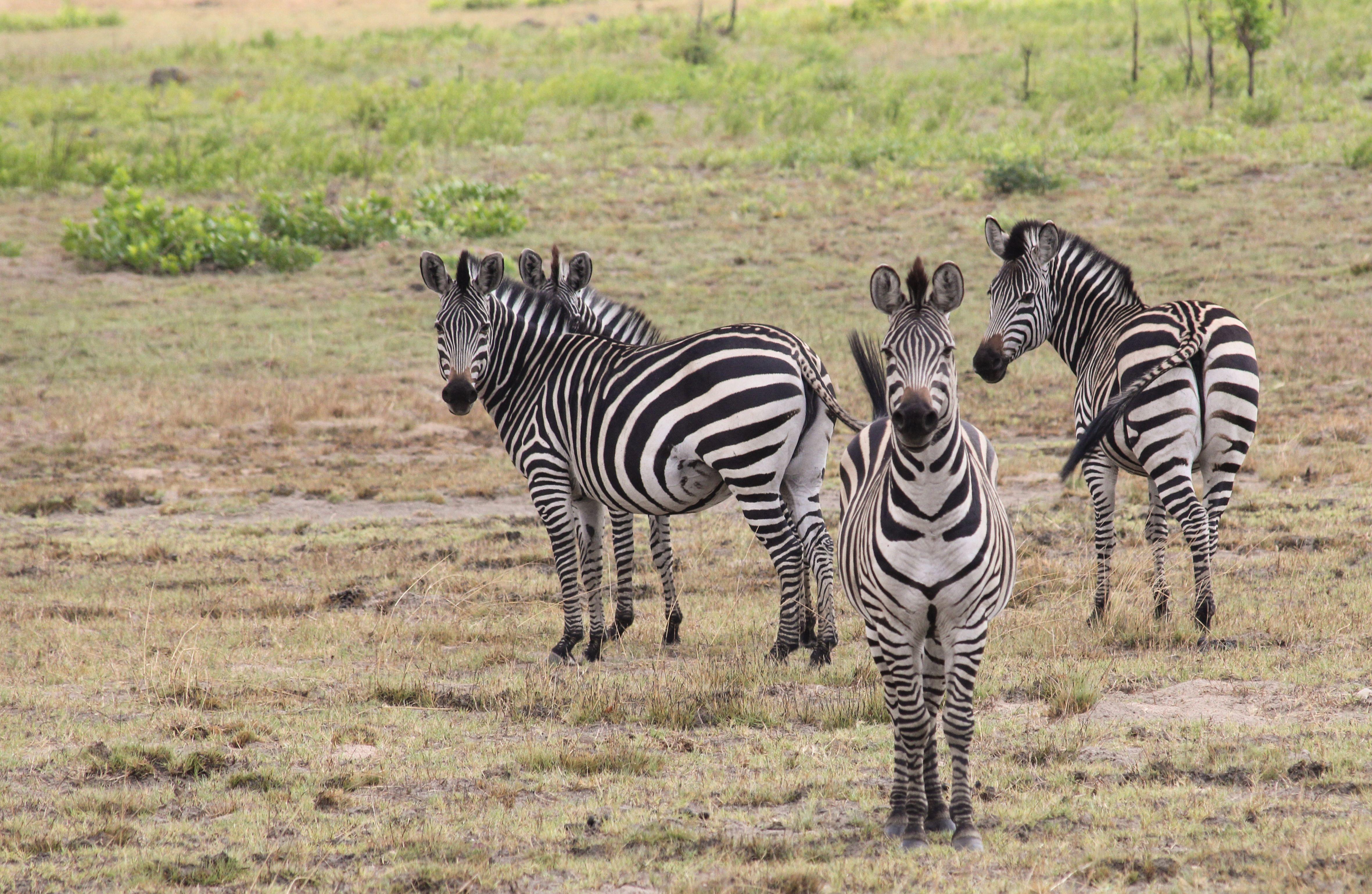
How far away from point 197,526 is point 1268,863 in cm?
1045

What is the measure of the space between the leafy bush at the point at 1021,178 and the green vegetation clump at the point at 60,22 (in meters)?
42.2

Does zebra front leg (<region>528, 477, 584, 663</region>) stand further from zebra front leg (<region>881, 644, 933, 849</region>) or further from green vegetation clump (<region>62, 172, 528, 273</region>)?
green vegetation clump (<region>62, 172, 528, 273</region>)

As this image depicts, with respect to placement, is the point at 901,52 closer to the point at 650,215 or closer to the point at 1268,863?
the point at 650,215

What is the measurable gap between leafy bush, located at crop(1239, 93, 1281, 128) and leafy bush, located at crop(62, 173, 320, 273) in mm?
18800

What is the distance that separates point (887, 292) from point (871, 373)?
2.11m

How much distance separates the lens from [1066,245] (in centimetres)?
898

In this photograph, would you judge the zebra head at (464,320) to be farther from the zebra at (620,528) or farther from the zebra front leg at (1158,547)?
the zebra front leg at (1158,547)

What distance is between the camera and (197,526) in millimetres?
12508

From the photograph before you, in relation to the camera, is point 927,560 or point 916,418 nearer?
point 916,418

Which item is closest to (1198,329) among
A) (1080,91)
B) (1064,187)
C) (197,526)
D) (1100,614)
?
(1100,614)

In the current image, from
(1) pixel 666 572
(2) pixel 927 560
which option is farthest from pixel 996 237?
(2) pixel 927 560

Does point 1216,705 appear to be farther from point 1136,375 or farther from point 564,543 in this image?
point 564,543

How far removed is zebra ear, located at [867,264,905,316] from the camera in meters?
4.64

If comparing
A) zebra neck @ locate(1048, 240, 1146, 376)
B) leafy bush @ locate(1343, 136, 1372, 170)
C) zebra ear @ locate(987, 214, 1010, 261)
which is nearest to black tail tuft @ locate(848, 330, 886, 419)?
zebra ear @ locate(987, 214, 1010, 261)
